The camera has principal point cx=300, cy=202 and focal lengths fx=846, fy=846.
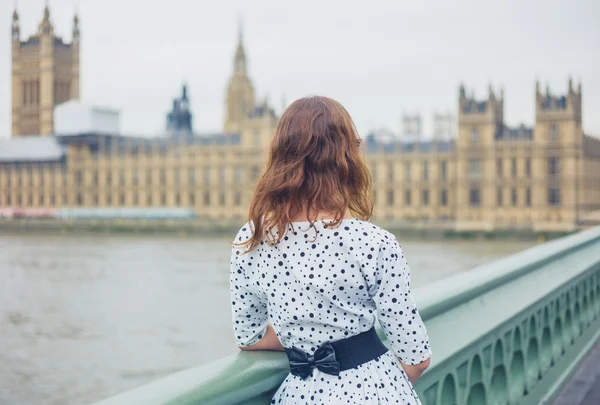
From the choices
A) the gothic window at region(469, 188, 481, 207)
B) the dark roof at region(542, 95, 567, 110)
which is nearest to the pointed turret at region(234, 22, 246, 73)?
the gothic window at region(469, 188, 481, 207)

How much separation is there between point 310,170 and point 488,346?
2.20 ft

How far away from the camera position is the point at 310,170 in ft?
3.67

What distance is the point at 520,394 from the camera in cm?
184

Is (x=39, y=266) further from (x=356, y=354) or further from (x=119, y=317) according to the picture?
(x=356, y=354)

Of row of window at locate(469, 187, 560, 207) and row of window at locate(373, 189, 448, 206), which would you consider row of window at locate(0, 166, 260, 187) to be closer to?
row of window at locate(373, 189, 448, 206)

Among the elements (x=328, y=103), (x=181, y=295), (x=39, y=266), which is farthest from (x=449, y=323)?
(x=39, y=266)

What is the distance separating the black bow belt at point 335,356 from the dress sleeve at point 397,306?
1.4 inches

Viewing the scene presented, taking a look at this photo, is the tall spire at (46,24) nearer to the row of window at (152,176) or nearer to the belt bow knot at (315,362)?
the row of window at (152,176)

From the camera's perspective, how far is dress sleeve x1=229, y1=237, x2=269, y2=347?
1.12 m

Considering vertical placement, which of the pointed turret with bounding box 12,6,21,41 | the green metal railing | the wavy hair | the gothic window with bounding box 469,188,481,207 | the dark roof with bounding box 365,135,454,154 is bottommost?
the gothic window with bounding box 469,188,481,207

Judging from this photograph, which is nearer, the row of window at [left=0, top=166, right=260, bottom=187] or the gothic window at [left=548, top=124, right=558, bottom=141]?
the gothic window at [left=548, top=124, right=558, bottom=141]

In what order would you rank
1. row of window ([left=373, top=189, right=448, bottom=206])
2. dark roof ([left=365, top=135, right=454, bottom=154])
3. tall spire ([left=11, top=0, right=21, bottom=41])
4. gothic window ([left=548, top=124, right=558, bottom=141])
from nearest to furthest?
gothic window ([left=548, top=124, right=558, bottom=141]), row of window ([left=373, top=189, right=448, bottom=206]), dark roof ([left=365, top=135, right=454, bottom=154]), tall spire ([left=11, top=0, right=21, bottom=41])

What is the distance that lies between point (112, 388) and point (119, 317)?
5218mm

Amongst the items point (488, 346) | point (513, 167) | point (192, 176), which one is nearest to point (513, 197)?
point (513, 167)
